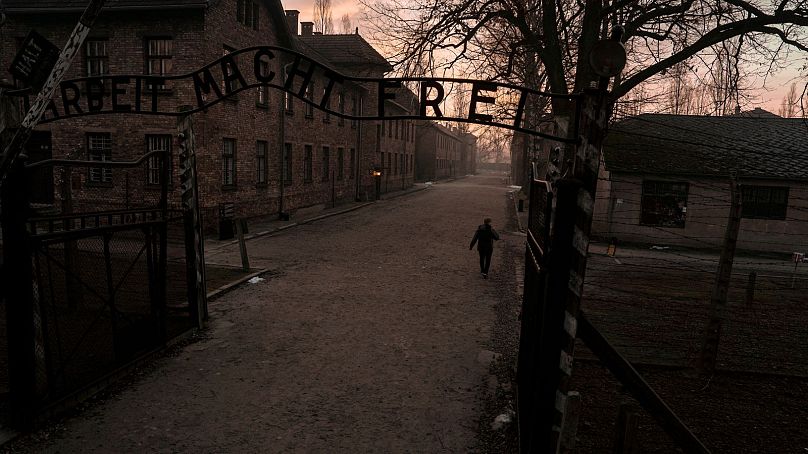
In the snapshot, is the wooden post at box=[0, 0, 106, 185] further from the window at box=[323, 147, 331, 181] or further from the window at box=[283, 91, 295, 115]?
the window at box=[323, 147, 331, 181]

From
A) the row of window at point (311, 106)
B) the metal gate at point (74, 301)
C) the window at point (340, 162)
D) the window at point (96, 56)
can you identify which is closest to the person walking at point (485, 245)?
the metal gate at point (74, 301)

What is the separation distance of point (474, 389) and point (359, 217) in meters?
19.0

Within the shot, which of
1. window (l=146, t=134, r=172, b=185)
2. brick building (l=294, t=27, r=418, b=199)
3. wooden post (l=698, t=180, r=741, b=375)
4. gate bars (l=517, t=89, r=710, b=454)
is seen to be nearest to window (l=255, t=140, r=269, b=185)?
window (l=146, t=134, r=172, b=185)

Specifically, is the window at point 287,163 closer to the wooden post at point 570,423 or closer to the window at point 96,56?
the window at point 96,56

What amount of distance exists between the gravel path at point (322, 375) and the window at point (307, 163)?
13.1 metres

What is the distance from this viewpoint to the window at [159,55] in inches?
696

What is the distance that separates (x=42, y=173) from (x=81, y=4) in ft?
20.6

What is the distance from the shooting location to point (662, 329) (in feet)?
30.6

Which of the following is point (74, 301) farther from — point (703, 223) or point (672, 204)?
point (703, 223)

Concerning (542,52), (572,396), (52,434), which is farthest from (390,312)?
(542,52)

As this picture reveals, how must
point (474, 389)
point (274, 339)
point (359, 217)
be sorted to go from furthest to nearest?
point (359, 217) → point (274, 339) → point (474, 389)

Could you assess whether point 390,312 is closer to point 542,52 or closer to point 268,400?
point 268,400

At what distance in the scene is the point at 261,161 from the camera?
2150 centimetres

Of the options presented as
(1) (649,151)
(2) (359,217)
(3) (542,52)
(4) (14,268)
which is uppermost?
(3) (542,52)
